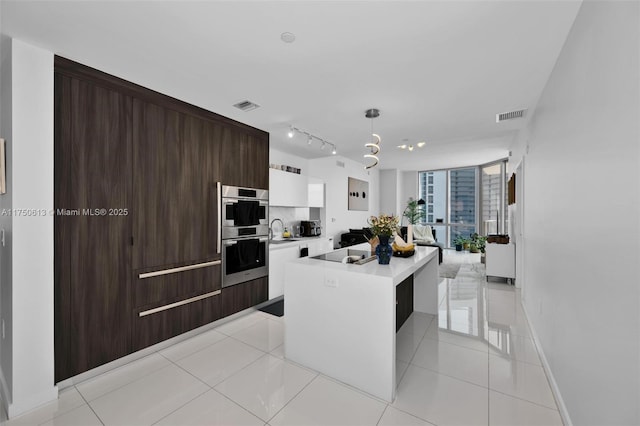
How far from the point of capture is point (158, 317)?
2.70 metres

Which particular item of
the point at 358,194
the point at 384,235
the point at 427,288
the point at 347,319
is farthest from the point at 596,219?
the point at 358,194

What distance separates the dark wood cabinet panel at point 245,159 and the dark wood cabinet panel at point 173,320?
146 centimetres

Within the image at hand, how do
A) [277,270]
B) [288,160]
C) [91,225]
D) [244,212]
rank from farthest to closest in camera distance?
1. [288,160]
2. [277,270]
3. [244,212]
4. [91,225]

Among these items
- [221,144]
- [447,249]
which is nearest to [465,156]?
[447,249]

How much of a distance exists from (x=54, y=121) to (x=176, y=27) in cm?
121

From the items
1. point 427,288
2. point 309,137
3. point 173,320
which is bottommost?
Result: point 173,320

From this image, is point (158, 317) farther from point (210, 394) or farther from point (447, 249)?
point (447, 249)

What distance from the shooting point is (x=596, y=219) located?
4.45 ft

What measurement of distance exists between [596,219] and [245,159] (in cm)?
335

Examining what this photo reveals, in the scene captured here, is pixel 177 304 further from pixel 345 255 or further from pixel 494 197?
pixel 494 197

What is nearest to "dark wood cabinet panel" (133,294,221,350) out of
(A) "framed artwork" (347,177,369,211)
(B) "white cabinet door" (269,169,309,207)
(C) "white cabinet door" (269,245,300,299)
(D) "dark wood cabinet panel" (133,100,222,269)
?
(D) "dark wood cabinet panel" (133,100,222,269)

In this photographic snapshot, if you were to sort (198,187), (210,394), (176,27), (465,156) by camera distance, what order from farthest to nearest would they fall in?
(465,156) → (198,187) → (210,394) → (176,27)

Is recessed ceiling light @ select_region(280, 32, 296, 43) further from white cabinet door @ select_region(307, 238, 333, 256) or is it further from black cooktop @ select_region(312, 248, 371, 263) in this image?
white cabinet door @ select_region(307, 238, 333, 256)

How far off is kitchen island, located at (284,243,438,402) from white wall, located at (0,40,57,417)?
1775 mm
